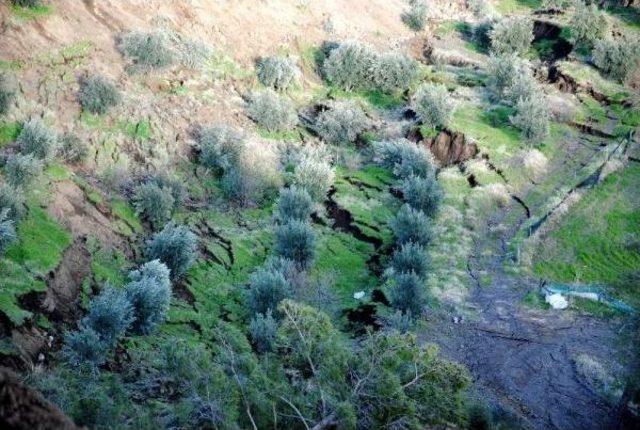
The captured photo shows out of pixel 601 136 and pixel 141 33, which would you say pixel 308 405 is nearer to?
pixel 141 33

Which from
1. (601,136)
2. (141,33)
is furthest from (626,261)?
(141,33)

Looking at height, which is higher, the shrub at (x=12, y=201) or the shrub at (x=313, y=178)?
the shrub at (x=12, y=201)

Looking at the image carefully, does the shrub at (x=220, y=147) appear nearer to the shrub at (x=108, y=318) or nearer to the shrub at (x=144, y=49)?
the shrub at (x=144, y=49)

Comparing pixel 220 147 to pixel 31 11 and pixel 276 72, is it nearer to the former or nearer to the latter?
pixel 276 72

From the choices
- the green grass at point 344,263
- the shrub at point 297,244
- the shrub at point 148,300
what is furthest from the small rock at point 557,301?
the shrub at point 148,300

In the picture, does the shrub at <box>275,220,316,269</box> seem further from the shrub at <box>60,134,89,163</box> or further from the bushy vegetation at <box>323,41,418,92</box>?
the bushy vegetation at <box>323,41,418,92</box>
